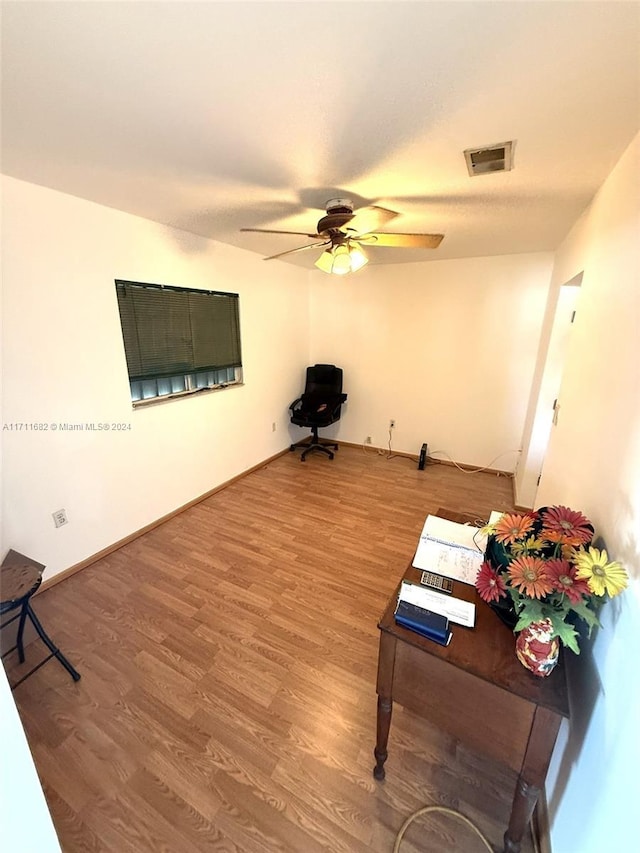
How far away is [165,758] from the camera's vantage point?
1.28m

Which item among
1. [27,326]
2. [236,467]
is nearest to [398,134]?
[27,326]

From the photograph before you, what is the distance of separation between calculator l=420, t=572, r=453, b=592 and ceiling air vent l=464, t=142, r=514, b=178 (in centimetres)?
177

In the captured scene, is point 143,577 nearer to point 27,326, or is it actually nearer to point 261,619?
point 261,619

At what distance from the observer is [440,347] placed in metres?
3.83

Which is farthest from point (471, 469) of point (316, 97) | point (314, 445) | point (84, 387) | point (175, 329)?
point (84, 387)

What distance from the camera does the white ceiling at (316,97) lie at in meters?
0.84

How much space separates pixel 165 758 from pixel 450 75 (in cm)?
261

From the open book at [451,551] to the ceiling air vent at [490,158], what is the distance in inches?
64.3

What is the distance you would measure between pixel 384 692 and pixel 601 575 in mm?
758

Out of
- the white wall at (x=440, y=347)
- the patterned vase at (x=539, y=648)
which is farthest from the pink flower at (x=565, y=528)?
the white wall at (x=440, y=347)

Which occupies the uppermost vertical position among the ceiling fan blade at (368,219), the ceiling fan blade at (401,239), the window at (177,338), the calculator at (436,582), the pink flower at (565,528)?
the ceiling fan blade at (368,219)

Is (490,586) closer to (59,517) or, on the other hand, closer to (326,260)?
(326,260)

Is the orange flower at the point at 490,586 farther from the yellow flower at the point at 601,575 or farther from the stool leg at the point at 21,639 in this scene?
the stool leg at the point at 21,639

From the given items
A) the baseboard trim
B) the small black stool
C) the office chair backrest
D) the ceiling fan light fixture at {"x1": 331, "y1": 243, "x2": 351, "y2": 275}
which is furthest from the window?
the ceiling fan light fixture at {"x1": 331, "y1": 243, "x2": 351, "y2": 275}
